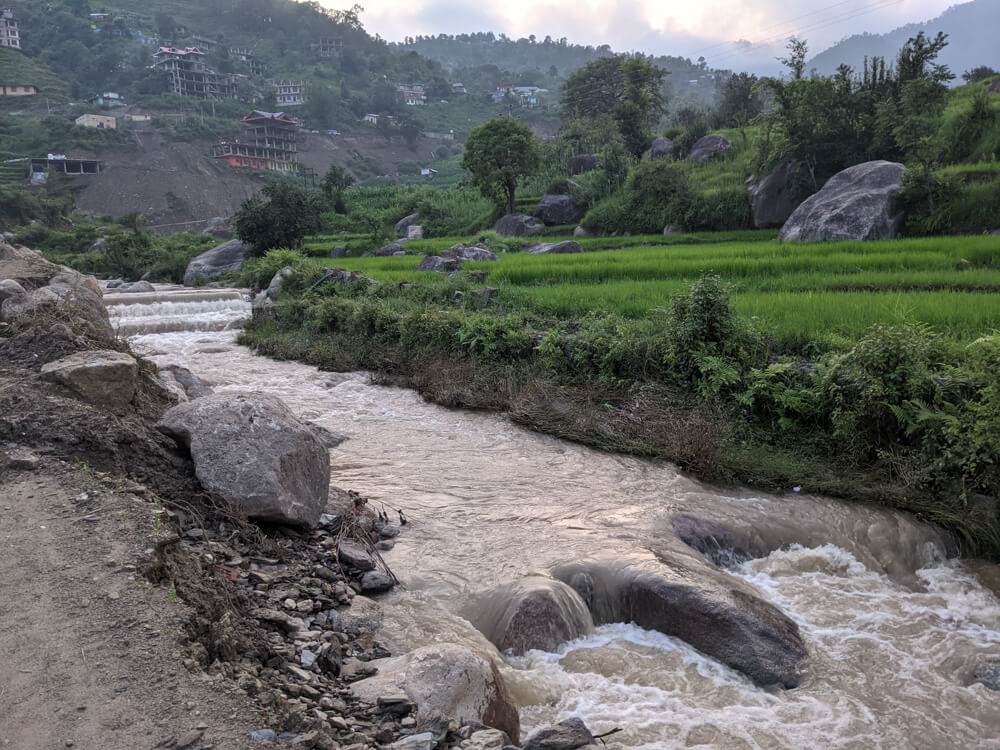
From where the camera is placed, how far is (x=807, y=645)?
4434mm

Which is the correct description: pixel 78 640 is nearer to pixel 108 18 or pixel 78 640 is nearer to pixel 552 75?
pixel 108 18

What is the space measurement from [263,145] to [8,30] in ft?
126

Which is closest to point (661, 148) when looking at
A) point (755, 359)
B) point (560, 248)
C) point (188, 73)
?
point (560, 248)

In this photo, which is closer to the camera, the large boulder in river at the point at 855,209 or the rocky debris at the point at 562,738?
the rocky debris at the point at 562,738

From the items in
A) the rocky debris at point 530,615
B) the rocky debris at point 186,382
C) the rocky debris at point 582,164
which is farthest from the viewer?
the rocky debris at point 582,164

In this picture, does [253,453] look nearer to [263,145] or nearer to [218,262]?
[218,262]

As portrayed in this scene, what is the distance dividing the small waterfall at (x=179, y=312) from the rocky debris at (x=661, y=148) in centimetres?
2194

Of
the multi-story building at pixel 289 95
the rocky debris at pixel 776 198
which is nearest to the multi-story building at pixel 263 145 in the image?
the multi-story building at pixel 289 95

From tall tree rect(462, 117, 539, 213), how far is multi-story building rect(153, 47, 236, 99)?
67829 millimetres

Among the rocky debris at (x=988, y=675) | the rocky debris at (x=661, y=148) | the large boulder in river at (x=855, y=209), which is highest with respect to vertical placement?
the rocky debris at (x=661, y=148)

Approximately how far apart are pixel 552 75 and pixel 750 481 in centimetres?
15271

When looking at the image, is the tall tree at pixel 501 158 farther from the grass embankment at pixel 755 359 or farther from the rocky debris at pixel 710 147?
the grass embankment at pixel 755 359

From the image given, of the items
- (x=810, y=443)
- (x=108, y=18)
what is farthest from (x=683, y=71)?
(x=810, y=443)

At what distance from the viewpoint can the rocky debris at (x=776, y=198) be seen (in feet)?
71.4
